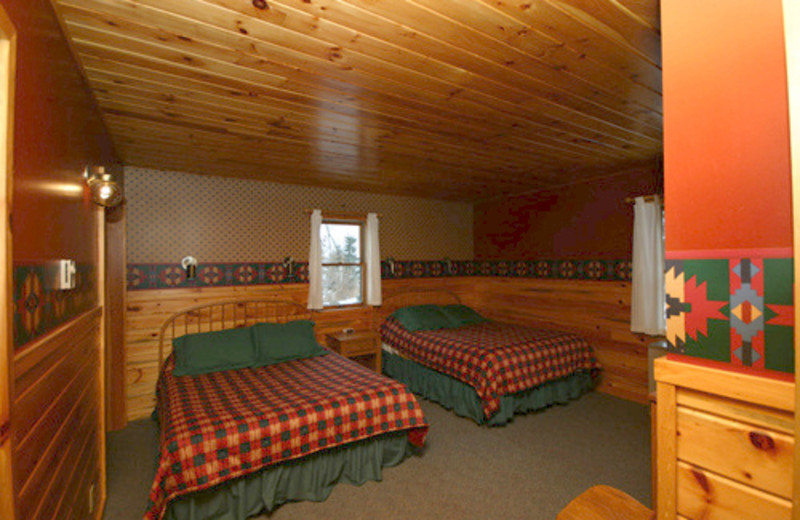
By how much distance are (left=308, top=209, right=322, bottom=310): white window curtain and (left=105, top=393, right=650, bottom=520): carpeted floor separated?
1.78 m

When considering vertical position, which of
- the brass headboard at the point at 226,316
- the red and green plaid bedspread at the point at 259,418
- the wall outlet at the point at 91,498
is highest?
the brass headboard at the point at 226,316

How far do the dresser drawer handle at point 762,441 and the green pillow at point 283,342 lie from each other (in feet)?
10.6

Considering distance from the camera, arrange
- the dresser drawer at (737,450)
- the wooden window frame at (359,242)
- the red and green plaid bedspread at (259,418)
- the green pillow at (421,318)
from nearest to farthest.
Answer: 1. the dresser drawer at (737,450)
2. the red and green plaid bedspread at (259,418)
3. the green pillow at (421,318)
4. the wooden window frame at (359,242)

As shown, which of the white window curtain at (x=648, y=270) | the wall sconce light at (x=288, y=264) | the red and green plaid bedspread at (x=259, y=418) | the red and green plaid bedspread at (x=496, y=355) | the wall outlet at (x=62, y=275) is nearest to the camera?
the wall outlet at (x=62, y=275)

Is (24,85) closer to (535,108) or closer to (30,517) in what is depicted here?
(30,517)

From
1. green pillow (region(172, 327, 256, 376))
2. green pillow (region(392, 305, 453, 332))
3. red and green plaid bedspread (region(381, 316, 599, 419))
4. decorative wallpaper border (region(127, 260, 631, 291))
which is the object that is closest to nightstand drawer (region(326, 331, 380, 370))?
red and green plaid bedspread (region(381, 316, 599, 419))

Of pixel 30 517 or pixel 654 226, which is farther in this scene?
pixel 654 226

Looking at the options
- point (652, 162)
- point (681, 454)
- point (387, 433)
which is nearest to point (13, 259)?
point (681, 454)

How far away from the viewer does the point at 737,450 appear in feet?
2.79

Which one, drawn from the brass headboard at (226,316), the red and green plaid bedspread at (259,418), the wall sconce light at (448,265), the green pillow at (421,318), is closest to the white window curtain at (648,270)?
the green pillow at (421,318)

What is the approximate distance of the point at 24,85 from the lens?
1.07 metres

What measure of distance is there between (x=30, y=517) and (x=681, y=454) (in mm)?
1748

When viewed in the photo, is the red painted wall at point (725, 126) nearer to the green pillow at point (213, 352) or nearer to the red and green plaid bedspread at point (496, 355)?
the red and green plaid bedspread at point (496, 355)

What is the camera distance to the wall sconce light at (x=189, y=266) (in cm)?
373
